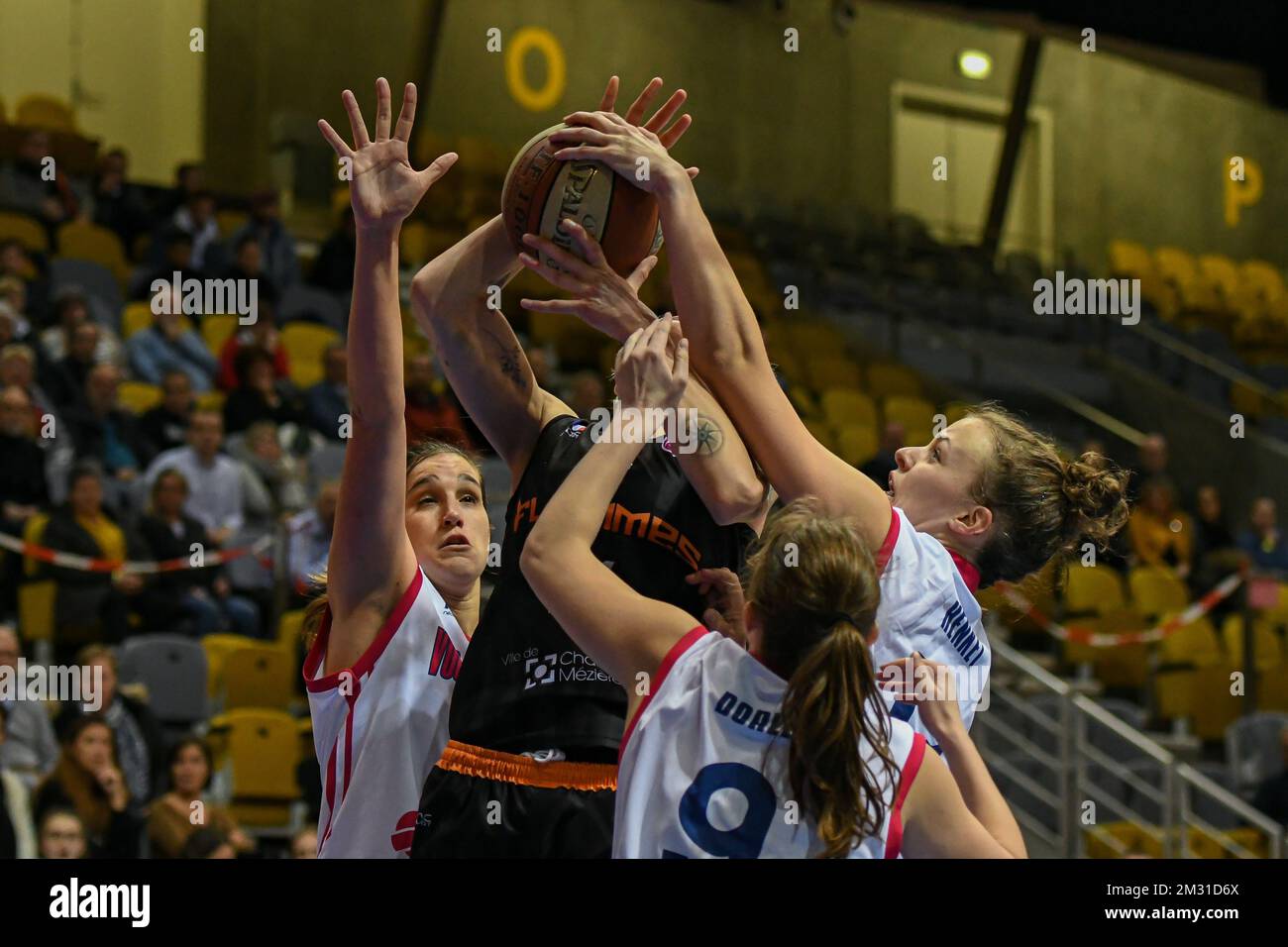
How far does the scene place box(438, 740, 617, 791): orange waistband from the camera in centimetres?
279

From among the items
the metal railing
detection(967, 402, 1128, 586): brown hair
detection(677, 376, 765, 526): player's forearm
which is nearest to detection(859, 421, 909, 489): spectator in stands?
the metal railing

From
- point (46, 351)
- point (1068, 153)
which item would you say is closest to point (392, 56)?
point (46, 351)

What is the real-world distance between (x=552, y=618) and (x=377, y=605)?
412 mm

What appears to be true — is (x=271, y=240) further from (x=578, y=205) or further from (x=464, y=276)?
(x=578, y=205)

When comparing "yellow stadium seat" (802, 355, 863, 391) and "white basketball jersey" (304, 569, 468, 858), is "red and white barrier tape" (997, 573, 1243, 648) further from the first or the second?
"white basketball jersey" (304, 569, 468, 858)

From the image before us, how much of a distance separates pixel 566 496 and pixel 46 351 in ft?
23.9

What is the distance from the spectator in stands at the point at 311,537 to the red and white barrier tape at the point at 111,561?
313mm

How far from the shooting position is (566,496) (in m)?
2.61

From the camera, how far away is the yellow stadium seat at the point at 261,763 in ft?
23.4

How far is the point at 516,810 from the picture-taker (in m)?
2.76

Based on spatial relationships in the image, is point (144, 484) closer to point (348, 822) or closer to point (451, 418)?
point (451, 418)

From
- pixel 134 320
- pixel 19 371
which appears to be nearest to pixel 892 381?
pixel 134 320

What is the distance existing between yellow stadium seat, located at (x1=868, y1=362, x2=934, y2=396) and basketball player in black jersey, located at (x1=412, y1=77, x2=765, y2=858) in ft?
32.5

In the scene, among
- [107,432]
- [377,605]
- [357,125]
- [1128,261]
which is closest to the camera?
[357,125]
